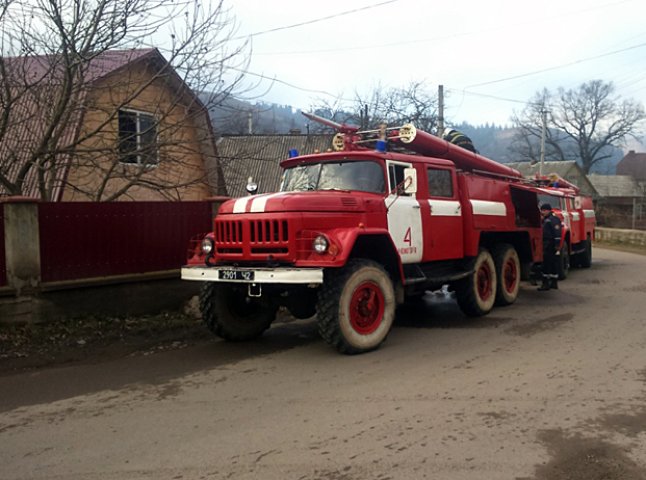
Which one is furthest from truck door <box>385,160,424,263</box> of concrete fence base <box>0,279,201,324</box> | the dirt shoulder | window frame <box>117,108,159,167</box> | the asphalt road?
window frame <box>117,108,159,167</box>

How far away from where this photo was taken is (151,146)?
31.3ft

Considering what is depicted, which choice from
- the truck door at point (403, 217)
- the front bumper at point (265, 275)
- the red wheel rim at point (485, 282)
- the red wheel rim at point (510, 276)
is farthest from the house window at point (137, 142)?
the red wheel rim at point (510, 276)

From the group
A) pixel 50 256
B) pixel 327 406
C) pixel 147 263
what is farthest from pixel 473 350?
pixel 50 256

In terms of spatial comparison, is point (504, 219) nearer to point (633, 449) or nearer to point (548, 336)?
point (548, 336)

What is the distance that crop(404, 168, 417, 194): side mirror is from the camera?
7.59 meters

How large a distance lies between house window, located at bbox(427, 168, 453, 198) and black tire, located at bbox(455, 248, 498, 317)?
4.20ft

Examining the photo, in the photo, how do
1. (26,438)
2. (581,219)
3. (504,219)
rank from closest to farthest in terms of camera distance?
(26,438) → (504,219) → (581,219)

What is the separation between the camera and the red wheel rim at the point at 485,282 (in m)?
9.65

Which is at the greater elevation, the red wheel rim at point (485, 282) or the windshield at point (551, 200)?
the windshield at point (551, 200)

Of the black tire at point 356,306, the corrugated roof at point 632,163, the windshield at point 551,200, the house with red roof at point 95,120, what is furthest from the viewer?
the corrugated roof at point 632,163

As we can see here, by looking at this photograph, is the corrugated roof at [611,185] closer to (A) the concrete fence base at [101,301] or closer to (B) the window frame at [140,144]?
(B) the window frame at [140,144]

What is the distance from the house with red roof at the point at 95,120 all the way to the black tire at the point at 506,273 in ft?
17.6

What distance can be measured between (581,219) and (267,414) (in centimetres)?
1447

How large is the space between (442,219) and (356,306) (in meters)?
2.39
